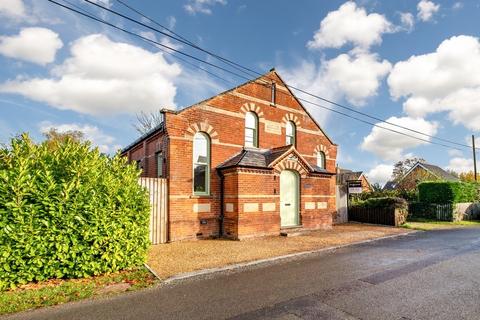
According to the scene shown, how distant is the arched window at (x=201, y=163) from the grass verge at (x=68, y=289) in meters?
6.22

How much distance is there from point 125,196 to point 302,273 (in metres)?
4.74

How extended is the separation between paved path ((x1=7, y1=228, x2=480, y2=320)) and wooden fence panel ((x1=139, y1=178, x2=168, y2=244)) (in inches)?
203

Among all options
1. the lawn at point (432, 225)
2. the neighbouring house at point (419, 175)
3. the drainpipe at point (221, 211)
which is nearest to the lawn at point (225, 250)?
the drainpipe at point (221, 211)

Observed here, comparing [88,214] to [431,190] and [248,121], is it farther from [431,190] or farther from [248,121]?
[431,190]

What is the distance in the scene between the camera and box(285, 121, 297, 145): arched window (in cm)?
1686

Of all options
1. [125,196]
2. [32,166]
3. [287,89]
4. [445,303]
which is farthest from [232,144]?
[445,303]

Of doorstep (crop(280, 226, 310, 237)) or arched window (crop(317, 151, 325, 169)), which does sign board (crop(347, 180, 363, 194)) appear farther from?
doorstep (crop(280, 226, 310, 237))

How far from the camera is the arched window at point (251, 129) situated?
15.1 m

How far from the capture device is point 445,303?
529 cm

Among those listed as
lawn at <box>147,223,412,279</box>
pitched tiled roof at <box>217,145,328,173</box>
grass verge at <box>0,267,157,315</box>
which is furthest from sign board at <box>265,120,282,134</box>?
grass verge at <box>0,267,157,315</box>

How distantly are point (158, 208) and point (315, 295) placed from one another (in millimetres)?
7689

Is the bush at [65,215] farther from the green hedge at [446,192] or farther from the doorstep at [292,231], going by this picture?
the green hedge at [446,192]

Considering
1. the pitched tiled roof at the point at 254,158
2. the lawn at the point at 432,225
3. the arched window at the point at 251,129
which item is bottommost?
the lawn at the point at 432,225

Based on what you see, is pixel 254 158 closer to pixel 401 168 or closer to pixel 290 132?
pixel 290 132
